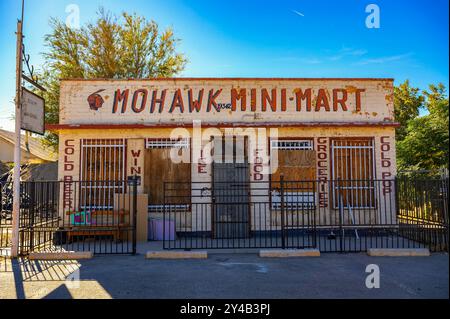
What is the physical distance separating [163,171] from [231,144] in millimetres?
2332

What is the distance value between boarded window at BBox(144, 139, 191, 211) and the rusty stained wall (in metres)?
0.17

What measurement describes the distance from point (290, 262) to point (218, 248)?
2.18 meters

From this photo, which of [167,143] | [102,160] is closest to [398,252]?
[167,143]

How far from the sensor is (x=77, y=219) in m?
11.1

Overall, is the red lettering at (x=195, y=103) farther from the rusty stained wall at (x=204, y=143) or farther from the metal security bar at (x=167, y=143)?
the metal security bar at (x=167, y=143)

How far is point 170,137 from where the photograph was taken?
38.7ft

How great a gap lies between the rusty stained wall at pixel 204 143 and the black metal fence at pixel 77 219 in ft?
2.43

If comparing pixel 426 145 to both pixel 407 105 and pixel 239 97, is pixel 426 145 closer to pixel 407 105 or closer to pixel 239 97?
pixel 239 97

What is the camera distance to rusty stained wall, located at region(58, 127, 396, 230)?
460 inches

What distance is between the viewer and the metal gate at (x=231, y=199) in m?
11.4

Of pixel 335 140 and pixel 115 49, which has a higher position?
pixel 115 49

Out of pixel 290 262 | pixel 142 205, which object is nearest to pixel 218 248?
pixel 290 262

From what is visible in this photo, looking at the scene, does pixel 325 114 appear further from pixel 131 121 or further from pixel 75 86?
pixel 75 86

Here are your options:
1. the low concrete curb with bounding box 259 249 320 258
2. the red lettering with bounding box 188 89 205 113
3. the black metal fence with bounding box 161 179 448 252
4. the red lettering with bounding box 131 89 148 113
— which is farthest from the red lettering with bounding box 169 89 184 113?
the low concrete curb with bounding box 259 249 320 258
